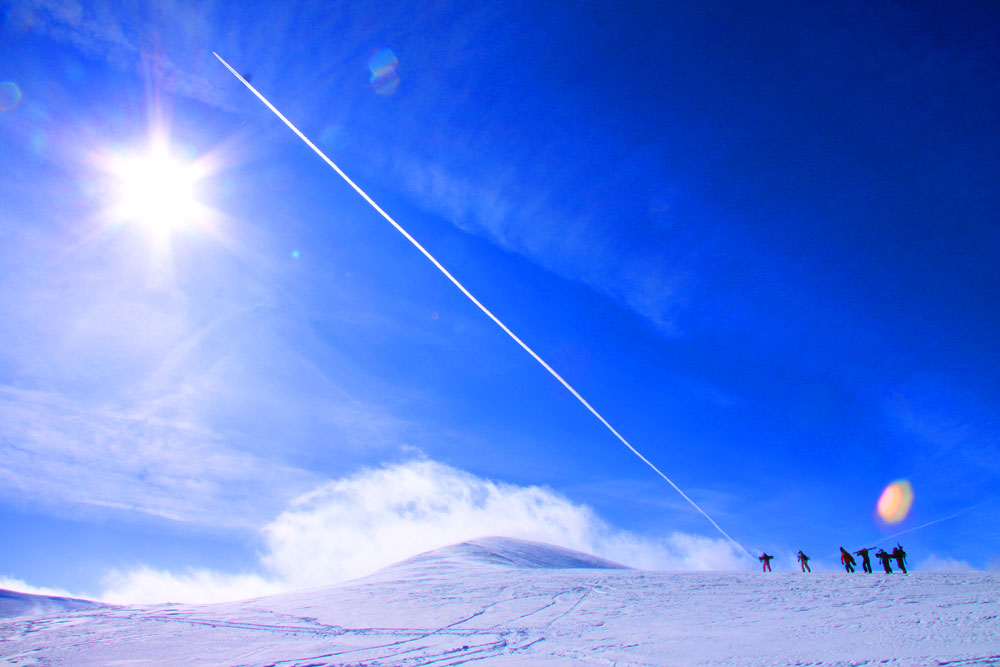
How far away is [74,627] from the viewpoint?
10633mm

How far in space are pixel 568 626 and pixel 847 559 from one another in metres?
17.4

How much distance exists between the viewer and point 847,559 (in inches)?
799

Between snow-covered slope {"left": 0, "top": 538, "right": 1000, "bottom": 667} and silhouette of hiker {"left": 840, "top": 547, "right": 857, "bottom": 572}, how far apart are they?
6.35 m

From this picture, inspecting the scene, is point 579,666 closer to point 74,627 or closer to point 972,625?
point 972,625

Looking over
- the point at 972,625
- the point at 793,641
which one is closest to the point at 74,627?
the point at 793,641

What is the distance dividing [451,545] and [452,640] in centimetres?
2472

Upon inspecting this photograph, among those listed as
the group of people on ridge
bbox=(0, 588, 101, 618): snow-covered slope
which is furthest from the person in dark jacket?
bbox=(0, 588, 101, 618): snow-covered slope

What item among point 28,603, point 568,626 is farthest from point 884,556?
point 28,603

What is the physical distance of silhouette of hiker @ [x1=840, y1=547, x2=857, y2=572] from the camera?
65.9 ft

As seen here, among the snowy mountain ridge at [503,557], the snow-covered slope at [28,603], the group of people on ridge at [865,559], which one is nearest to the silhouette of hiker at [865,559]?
the group of people on ridge at [865,559]

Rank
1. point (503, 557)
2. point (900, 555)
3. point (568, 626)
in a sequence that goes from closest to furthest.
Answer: point (568, 626) < point (900, 555) < point (503, 557)

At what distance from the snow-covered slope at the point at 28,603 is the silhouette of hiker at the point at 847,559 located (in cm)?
2948

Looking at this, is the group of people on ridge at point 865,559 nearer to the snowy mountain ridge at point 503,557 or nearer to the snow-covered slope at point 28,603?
the snowy mountain ridge at point 503,557

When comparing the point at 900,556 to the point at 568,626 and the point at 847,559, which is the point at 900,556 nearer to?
the point at 847,559
